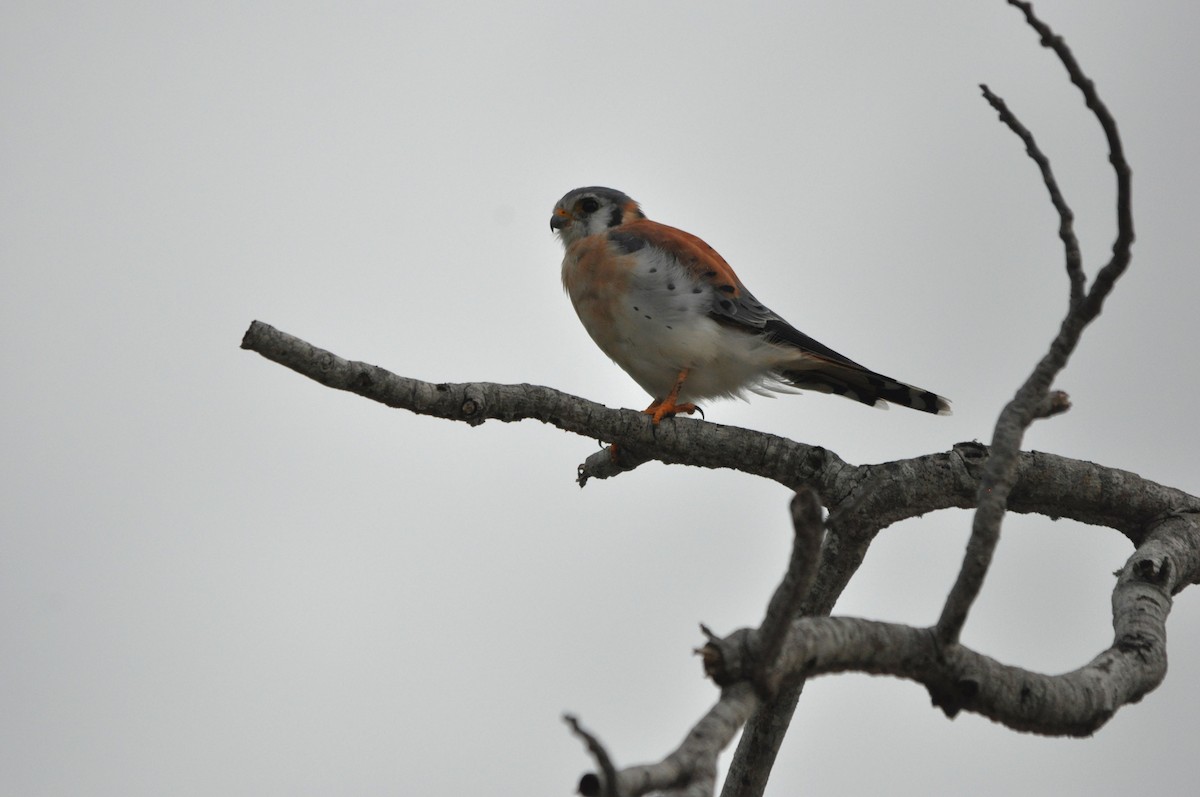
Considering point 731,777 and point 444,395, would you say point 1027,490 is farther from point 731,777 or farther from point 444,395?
point 444,395

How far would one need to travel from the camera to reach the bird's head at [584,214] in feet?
20.2

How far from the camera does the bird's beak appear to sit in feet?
20.3

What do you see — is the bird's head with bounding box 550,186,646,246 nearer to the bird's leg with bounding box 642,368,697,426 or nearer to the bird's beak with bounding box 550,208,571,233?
the bird's beak with bounding box 550,208,571,233

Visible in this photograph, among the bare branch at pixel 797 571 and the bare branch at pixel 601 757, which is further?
the bare branch at pixel 797 571

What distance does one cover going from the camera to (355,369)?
3.30 m

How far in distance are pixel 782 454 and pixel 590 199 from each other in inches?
102

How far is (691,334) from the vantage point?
519cm

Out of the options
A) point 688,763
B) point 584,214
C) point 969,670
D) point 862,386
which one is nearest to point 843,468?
point 862,386

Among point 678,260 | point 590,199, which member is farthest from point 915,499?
point 590,199

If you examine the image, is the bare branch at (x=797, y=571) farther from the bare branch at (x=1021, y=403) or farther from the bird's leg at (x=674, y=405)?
the bird's leg at (x=674, y=405)

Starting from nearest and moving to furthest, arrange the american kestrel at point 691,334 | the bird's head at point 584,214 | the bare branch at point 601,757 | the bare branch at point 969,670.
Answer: the bare branch at point 601,757, the bare branch at point 969,670, the american kestrel at point 691,334, the bird's head at point 584,214

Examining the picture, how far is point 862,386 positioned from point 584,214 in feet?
6.12

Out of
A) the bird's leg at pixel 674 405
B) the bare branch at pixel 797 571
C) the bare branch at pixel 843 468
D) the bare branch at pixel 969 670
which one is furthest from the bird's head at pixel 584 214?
the bare branch at pixel 797 571

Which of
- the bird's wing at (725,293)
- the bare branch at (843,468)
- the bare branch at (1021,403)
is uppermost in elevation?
the bird's wing at (725,293)
